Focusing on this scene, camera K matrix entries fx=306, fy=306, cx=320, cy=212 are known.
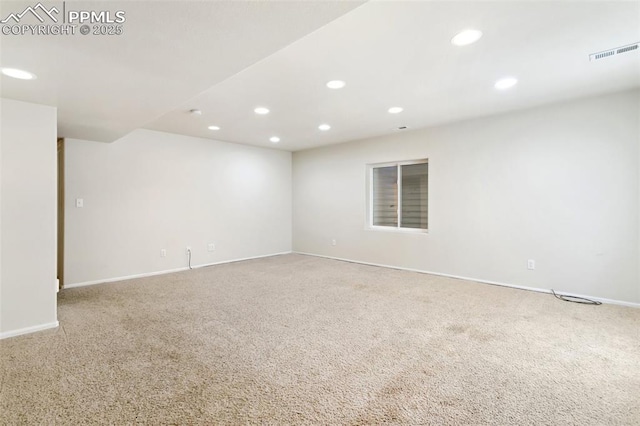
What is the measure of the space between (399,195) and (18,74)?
4.99m

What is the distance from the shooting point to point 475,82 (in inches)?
121

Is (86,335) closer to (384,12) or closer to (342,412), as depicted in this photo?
(342,412)

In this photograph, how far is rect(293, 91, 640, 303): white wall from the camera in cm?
349

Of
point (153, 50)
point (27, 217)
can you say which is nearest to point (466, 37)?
point (153, 50)

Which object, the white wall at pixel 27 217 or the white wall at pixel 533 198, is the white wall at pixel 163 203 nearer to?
the white wall at pixel 27 217

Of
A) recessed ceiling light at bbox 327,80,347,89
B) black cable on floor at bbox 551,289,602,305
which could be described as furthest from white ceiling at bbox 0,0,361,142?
black cable on floor at bbox 551,289,602,305

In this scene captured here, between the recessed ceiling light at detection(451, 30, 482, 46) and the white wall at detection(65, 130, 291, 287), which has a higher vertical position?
the recessed ceiling light at detection(451, 30, 482, 46)

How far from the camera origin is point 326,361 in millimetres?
2234

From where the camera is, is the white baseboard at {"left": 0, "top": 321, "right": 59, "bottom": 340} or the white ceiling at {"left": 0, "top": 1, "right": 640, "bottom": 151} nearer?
the white ceiling at {"left": 0, "top": 1, "right": 640, "bottom": 151}

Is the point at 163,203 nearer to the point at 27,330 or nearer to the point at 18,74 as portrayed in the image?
the point at 27,330

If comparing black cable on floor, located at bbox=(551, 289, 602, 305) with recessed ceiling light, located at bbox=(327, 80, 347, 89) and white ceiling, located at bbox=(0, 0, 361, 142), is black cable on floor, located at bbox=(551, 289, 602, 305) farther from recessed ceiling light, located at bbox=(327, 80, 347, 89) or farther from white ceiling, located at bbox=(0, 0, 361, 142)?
white ceiling, located at bbox=(0, 0, 361, 142)

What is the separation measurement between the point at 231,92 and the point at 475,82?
2530 millimetres

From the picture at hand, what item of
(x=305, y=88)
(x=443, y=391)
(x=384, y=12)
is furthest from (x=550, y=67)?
(x=443, y=391)

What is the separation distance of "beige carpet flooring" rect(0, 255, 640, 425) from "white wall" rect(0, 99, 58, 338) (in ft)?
0.89
